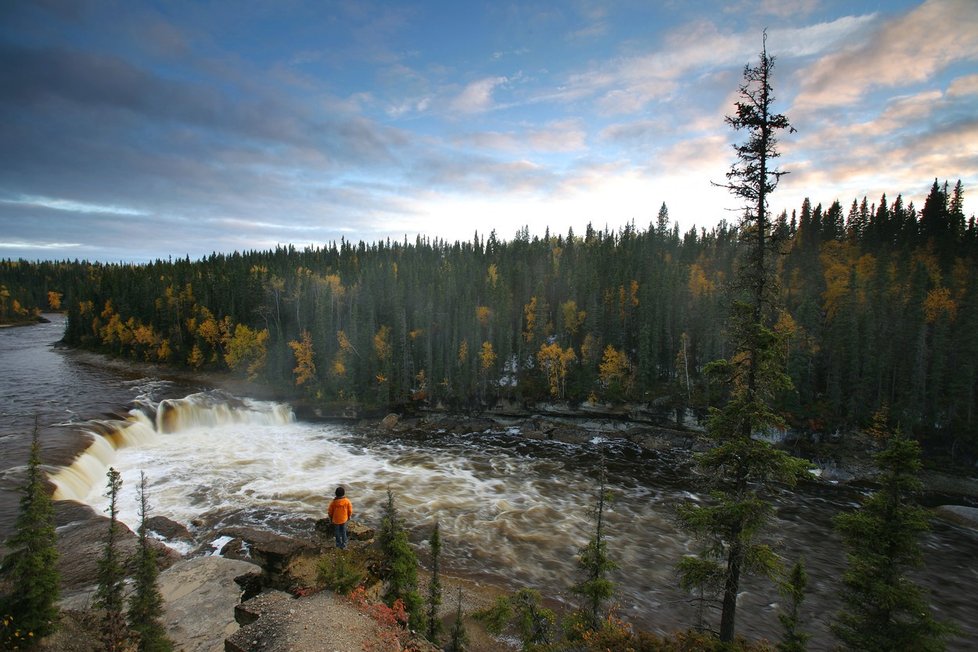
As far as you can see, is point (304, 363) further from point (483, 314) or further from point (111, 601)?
point (111, 601)

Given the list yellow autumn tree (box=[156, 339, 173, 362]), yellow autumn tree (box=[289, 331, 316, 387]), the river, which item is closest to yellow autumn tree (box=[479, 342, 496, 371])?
the river

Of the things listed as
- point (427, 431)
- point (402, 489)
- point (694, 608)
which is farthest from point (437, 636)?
point (427, 431)

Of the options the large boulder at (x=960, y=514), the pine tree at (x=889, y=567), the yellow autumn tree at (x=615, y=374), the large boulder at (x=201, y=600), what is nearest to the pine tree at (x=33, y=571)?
the large boulder at (x=201, y=600)

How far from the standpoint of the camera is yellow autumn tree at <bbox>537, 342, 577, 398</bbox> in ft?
206

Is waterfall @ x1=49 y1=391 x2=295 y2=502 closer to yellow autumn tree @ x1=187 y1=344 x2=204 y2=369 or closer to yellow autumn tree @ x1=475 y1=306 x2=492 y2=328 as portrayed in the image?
yellow autumn tree @ x1=187 y1=344 x2=204 y2=369

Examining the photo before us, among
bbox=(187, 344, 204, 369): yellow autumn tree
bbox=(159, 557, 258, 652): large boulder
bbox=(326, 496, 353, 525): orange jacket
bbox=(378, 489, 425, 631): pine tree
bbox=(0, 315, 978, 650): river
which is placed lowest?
bbox=(0, 315, 978, 650): river

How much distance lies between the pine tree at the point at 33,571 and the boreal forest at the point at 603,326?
51230mm

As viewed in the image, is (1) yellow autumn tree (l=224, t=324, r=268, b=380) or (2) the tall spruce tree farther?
(1) yellow autumn tree (l=224, t=324, r=268, b=380)

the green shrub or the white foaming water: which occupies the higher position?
the green shrub

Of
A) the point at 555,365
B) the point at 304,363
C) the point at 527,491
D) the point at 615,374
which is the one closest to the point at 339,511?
the point at 527,491

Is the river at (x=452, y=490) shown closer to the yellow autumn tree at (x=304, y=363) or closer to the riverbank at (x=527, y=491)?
the riverbank at (x=527, y=491)

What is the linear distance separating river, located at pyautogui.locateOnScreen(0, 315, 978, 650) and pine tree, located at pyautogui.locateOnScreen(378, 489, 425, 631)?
952cm

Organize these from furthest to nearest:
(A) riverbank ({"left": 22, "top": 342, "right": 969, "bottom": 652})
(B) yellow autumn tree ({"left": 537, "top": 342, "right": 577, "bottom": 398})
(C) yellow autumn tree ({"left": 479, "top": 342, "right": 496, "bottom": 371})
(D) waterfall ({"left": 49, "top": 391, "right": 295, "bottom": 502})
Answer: (C) yellow autumn tree ({"left": 479, "top": 342, "right": 496, "bottom": 371}) → (B) yellow autumn tree ({"left": 537, "top": 342, "right": 577, "bottom": 398}) → (D) waterfall ({"left": 49, "top": 391, "right": 295, "bottom": 502}) → (A) riverbank ({"left": 22, "top": 342, "right": 969, "bottom": 652})

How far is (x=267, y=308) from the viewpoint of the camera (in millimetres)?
77875
